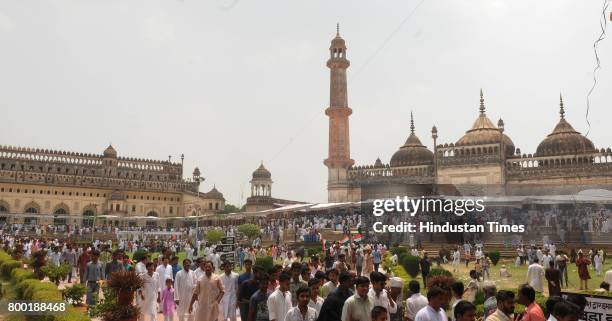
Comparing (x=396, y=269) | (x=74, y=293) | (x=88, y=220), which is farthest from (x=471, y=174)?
(x=88, y=220)

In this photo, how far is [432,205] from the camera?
23.5 meters

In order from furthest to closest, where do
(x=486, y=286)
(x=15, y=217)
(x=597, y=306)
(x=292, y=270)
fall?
1. (x=15, y=217)
2. (x=292, y=270)
3. (x=486, y=286)
4. (x=597, y=306)

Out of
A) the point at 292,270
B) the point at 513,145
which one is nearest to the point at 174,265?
the point at 292,270

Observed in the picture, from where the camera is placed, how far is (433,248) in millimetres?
22406

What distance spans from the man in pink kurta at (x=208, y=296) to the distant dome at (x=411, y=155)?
36663 millimetres

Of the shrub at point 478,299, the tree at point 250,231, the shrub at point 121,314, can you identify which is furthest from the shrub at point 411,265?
the tree at point 250,231

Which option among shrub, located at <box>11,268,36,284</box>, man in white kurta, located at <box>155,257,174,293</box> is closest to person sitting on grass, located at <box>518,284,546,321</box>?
man in white kurta, located at <box>155,257,174,293</box>

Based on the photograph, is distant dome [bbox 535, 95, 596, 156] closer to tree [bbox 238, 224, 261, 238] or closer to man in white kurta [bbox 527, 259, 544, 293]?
tree [bbox 238, 224, 261, 238]

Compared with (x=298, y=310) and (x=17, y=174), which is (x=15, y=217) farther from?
(x=298, y=310)

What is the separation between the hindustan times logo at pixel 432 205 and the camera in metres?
22.8

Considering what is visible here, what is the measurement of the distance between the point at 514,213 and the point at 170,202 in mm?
45005

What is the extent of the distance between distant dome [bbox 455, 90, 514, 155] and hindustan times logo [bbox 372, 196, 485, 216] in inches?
642

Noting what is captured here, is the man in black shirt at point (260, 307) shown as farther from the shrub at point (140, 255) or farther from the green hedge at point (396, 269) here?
the green hedge at point (396, 269)

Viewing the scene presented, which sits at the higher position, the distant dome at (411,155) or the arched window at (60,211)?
the distant dome at (411,155)
